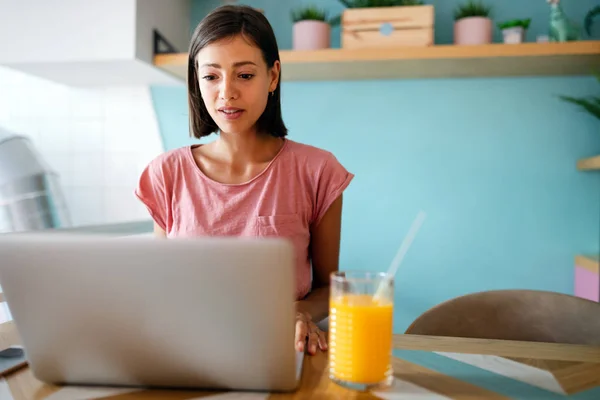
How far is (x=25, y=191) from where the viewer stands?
1.88 meters

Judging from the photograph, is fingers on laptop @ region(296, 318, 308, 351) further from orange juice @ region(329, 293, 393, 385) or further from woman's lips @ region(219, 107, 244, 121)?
woman's lips @ region(219, 107, 244, 121)

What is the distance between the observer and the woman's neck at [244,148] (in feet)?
3.96

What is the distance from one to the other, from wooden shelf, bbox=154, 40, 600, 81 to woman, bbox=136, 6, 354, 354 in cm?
73

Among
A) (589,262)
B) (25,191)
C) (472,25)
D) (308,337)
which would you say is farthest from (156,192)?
(589,262)

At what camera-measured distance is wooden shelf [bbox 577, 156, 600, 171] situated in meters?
1.83

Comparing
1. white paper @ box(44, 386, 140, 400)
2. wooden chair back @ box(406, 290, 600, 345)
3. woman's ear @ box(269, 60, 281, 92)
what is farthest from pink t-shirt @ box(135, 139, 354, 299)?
white paper @ box(44, 386, 140, 400)

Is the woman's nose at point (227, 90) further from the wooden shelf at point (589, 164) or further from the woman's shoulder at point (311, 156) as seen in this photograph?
the wooden shelf at point (589, 164)

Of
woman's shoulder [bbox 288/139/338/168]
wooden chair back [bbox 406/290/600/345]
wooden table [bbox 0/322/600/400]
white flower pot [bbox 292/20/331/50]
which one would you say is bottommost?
wooden chair back [bbox 406/290/600/345]

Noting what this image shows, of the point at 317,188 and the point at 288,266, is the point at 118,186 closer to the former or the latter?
the point at 317,188

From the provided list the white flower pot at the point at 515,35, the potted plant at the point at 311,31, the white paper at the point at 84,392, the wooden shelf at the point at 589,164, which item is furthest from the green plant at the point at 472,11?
the white paper at the point at 84,392

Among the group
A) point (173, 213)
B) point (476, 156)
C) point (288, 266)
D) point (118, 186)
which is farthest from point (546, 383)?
point (118, 186)

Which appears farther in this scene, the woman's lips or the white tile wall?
the white tile wall

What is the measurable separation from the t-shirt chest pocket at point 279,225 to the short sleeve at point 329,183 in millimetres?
63

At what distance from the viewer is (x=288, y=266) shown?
49 centimetres
